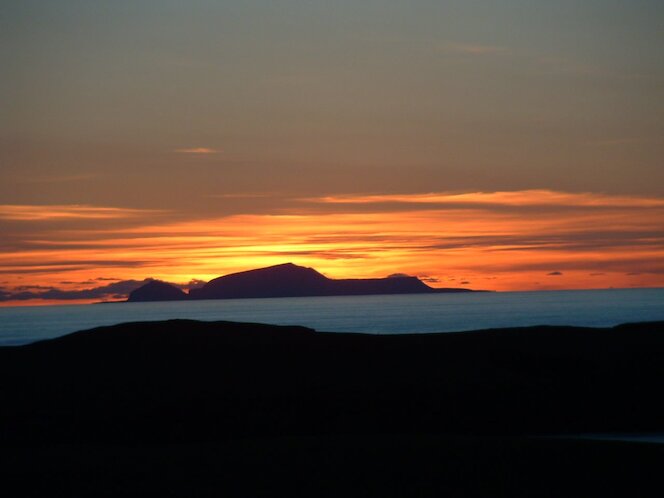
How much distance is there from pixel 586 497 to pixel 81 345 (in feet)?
81.6

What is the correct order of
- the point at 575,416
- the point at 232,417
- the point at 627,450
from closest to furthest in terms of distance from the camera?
the point at 627,450 < the point at 232,417 < the point at 575,416

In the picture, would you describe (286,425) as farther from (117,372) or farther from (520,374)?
(520,374)

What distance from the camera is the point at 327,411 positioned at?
99.4 ft

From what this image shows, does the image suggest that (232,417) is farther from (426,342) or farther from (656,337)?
(656,337)

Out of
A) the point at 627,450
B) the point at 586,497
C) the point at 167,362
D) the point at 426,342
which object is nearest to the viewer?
the point at 586,497

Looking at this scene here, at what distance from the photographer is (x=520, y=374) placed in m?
35.4

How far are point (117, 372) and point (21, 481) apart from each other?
46.4 feet

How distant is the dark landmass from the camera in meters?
19.5

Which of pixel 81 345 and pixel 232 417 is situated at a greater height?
pixel 81 345

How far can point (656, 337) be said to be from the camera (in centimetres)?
4181

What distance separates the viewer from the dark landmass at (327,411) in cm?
1948

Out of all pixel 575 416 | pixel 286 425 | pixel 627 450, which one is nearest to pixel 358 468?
pixel 627 450

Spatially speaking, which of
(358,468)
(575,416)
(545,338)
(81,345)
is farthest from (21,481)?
(545,338)

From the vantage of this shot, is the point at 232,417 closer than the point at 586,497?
No
